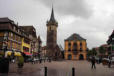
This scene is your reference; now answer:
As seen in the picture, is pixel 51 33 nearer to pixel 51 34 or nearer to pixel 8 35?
pixel 51 34

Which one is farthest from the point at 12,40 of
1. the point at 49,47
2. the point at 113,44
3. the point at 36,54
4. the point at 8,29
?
the point at 49,47

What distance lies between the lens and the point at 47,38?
4008 inches

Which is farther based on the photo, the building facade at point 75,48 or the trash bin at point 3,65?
the building facade at point 75,48

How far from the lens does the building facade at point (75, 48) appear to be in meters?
86.6

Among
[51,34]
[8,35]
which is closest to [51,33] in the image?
[51,34]

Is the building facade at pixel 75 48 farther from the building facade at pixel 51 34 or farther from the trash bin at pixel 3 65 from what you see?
the trash bin at pixel 3 65

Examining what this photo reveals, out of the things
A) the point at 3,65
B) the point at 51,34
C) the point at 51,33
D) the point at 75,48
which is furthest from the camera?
the point at 51,33

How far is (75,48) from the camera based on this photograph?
286ft

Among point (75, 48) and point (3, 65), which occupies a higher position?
point (75, 48)

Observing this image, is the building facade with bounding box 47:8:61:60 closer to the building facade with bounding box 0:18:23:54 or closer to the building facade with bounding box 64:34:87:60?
the building facade with bounding box 64:34:87:60

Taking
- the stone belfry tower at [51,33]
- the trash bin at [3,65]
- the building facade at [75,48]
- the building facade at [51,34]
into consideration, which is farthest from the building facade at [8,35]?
the stone belfry tower at [51,33]

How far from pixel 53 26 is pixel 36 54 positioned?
1730 inches

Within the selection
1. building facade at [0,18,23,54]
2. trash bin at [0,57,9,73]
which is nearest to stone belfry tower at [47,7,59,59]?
building facade at [0,18,23,54]

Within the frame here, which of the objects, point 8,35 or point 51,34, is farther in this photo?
point 51,34
